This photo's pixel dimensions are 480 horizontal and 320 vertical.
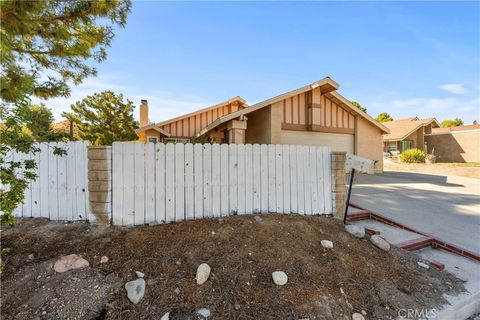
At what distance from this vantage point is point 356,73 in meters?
10.8

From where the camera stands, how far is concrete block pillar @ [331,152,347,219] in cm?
461

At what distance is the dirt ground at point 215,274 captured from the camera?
7.63 feet

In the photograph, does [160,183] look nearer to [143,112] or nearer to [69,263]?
[69,263]

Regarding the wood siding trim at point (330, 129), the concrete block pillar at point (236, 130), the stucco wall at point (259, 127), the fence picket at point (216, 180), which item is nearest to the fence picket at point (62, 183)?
the fence picket at point (216, 180)

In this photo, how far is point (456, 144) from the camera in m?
23.2

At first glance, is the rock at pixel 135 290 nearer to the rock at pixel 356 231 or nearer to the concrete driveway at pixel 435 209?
the rock at pixel 356 231

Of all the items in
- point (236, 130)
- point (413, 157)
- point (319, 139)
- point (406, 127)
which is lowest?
point (413, 157)

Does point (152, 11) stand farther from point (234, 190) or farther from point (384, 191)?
point (384, 191)

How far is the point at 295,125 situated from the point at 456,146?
23.2m

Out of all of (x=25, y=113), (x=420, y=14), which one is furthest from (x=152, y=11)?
(x=420, y=14)

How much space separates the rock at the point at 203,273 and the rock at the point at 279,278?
767 mm

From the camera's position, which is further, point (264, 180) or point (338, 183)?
point (338, 183)

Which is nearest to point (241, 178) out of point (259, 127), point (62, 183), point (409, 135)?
point (62, 183)

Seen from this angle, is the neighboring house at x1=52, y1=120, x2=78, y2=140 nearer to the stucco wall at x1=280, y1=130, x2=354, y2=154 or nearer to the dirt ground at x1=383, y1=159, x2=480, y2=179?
the stucco wall at x1=280, y1=130, x2=354, y2=154
